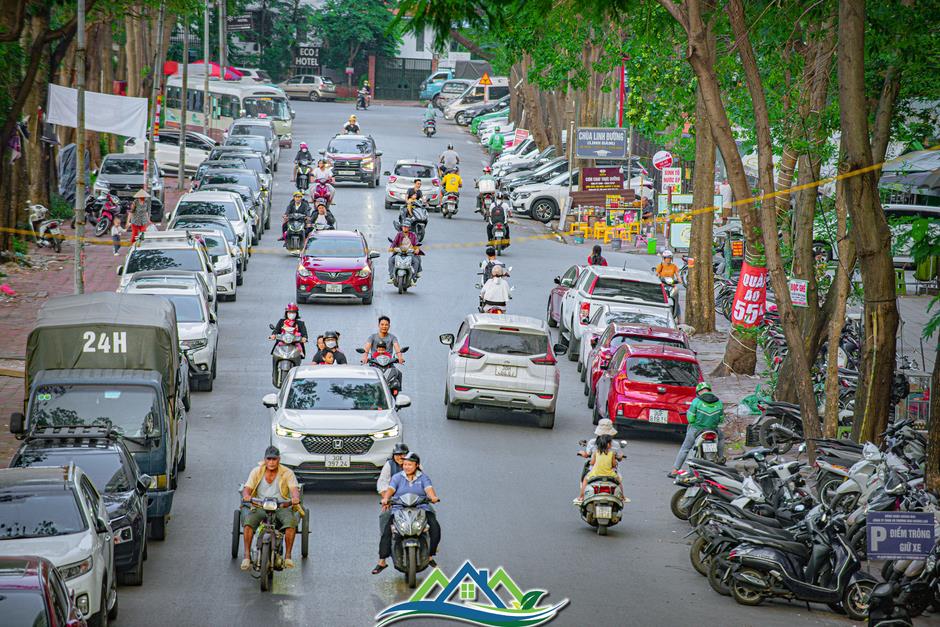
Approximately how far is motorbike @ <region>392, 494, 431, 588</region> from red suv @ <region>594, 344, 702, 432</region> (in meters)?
8.52

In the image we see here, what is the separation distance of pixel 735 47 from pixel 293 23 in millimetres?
92816

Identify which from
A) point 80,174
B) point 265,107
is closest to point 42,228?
point 80,174

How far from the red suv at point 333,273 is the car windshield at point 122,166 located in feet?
50.5

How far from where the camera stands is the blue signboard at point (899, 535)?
40.8 feet

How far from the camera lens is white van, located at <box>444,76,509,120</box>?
305 ft

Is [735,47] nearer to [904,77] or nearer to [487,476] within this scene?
[904,77]

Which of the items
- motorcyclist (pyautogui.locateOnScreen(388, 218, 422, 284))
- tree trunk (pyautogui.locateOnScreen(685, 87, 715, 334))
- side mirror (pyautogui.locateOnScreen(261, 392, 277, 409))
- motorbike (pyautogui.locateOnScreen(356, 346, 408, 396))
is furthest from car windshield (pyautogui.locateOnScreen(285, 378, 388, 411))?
motorcyclist (pyautogui.locateOnScreen(388, 218, 422, 284))

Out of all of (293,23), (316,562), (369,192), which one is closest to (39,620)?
(316,562)

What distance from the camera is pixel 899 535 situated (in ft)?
41.0

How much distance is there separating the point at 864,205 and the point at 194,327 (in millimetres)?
12692

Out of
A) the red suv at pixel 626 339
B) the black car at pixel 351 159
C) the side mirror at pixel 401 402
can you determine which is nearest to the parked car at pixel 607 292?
the red suv at pixel 626 339

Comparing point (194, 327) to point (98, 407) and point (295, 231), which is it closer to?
point (98, 407)

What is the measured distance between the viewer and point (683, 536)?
17625 millimetres

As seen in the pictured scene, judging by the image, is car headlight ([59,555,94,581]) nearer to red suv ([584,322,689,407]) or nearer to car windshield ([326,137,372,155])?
red suv ([584,322,689,407])
